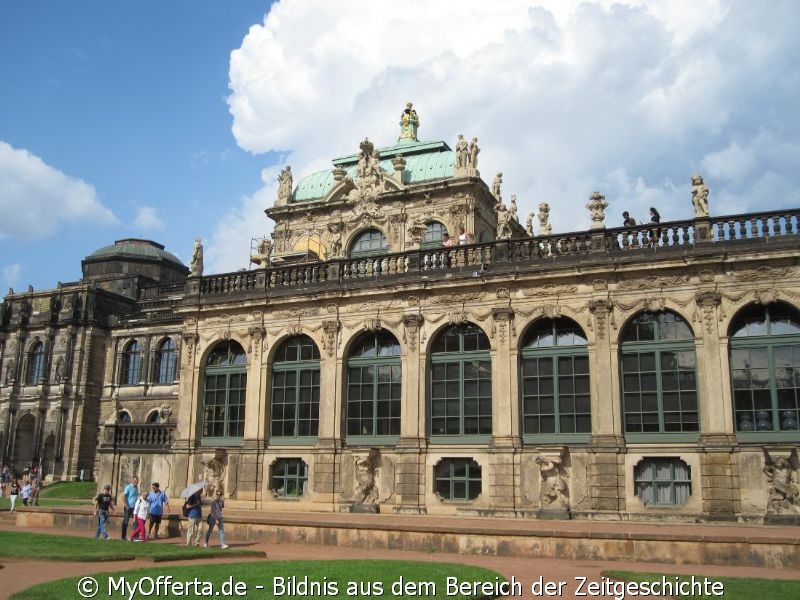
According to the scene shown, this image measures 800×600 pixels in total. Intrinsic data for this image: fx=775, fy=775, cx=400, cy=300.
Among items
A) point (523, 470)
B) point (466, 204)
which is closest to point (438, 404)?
point (523, 470)

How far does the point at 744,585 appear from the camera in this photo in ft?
42.4

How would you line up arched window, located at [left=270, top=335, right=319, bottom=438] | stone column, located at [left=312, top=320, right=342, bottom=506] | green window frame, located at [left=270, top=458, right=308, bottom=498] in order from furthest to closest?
1. arched window, located at [left=270, top=335, right=319, bottom=438]
2. green window frame, located at [left=270, top=458, right=308, bottom=498]
3. stone column, located at [left=312, top=320, right=342, bottom=506]

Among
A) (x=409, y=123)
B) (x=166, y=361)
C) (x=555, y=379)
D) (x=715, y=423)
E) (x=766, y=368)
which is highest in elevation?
(x=409, y=123)

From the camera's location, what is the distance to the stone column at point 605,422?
23531mm

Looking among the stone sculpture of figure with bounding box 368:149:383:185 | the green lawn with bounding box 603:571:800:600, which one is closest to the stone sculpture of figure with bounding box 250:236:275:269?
the stone sculpture of figure with bounding box 368:149:383:185

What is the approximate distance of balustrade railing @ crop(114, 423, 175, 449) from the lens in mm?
31156

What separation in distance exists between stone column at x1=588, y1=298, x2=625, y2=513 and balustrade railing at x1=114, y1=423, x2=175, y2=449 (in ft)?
54.9

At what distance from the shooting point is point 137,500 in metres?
21.6

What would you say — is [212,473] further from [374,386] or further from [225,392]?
[374,386]

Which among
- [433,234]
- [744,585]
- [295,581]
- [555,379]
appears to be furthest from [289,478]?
[744,585]

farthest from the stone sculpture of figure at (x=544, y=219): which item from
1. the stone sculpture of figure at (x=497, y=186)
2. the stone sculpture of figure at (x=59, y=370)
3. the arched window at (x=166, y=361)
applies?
the stone sculpture of figure at (x=59, y=370)

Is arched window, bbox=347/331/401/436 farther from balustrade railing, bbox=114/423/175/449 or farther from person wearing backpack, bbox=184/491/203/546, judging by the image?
person wearing backpack, bbox=184/491/203/546

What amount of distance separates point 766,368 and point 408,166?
77.0 feet

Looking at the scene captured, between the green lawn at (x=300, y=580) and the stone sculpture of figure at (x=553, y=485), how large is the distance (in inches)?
377
